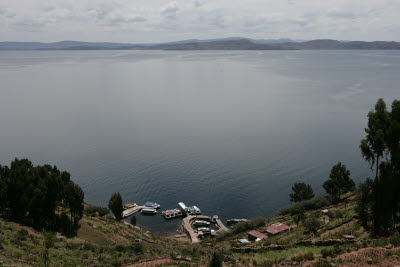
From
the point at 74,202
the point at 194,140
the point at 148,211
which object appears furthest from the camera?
the point at 194,140

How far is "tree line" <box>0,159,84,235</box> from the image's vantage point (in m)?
29.0

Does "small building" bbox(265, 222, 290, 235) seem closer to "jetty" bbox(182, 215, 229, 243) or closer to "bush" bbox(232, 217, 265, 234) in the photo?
"bush" bbox(232, 217, 265, 234)

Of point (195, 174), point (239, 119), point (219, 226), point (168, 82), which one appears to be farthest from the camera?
point (168, 82)

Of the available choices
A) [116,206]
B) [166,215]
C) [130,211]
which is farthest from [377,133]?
[130,211]

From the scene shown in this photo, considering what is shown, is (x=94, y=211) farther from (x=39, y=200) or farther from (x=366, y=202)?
(x=366, y=202)

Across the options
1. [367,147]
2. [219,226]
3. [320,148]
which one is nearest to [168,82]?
[320,148]

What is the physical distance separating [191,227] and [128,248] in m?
Result: 20.6

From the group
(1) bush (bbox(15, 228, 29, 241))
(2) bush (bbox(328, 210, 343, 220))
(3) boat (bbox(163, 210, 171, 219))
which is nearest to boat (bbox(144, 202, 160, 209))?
(3) boat (bbox(163, 210, 171, 219))

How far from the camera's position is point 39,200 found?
28.8 meters

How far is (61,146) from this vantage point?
Result: 67.4 metres

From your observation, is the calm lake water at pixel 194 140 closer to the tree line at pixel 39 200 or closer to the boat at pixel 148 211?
the boat at pixel 148 211

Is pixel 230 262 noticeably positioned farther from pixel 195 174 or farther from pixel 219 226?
pixel 195 174

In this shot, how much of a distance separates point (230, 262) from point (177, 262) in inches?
127

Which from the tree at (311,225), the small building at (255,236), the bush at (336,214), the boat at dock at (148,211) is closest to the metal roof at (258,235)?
the small building at (255,236)
